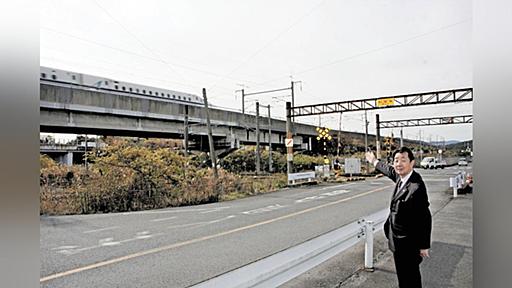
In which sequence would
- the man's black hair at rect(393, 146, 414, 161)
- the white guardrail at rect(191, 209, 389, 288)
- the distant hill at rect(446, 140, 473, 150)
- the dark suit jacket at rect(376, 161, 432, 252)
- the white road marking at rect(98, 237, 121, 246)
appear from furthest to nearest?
the distant hill at rect(446, 140, 473, 150) → the man's black hair at rect(393, 146, 414, 161) → the dark suit jacket at rect(376, 161, 432, 252) → the white guardrail at rect(191, 209, 389, 288) → the white road marking at rect(98, 237, 121, 246)

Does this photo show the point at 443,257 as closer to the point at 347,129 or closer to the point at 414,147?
the point at 414,147

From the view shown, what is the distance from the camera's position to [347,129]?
242 centimetres

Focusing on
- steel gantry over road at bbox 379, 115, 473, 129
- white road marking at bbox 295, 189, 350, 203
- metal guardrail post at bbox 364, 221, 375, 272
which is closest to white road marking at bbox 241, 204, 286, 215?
white road marking at bbox 295, 189, 350, 203

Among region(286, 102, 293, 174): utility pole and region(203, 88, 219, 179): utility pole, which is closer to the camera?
region(203, 88, 219, 179): utility pole

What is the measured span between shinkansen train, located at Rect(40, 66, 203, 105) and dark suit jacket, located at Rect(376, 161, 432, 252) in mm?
1133

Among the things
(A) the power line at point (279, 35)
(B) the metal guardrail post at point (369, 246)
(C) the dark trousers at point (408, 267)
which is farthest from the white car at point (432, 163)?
(A) the power line at point (279, 35)

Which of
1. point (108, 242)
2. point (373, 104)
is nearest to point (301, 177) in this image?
point (373, 104)

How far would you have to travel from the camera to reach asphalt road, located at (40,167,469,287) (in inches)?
53.9

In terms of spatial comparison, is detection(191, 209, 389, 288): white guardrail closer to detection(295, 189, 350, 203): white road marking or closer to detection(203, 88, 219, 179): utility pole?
detection(295, 189, 350, 203): white road marking

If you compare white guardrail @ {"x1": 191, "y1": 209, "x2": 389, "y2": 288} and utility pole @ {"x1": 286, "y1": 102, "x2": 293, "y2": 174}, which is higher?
utility pole @ {"x1": 286, "y1": 102, "x2": 293, "y2": 174}

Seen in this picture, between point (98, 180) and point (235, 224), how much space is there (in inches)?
28.8

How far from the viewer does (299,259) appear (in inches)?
71.5

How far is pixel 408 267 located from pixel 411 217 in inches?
10.7
